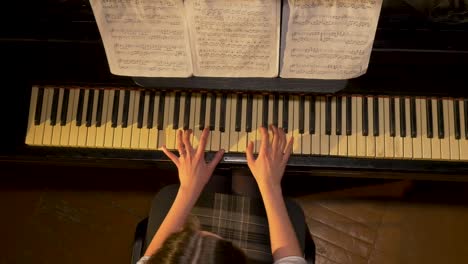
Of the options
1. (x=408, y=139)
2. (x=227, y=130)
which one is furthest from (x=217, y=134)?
(x=408, y=139)

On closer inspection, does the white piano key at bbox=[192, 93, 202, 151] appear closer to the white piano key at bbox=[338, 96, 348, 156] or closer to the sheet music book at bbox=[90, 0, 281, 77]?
the sheet music book at bbox=[90, 0, 281, 77]

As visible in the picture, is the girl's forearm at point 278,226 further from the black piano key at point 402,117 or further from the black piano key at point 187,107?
the black piano key at point 402,117

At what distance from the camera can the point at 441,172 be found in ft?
5.34

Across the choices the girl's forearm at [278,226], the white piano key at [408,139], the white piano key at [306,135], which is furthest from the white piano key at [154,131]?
the white piano key at [408,139]

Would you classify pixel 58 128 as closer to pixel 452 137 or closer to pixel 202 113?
pixel 202 113

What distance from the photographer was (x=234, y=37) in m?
1.40

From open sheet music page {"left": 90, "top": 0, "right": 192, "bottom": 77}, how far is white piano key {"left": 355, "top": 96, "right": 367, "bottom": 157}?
62cm

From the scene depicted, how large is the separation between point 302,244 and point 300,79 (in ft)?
2.00

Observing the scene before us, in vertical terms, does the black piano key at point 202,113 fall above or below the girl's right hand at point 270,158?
above

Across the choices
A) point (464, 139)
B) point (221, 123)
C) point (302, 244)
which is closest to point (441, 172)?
point (464, 139)

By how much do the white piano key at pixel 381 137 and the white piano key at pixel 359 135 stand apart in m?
0.05

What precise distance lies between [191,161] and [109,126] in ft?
1.09

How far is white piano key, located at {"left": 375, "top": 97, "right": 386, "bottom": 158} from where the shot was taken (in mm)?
1629

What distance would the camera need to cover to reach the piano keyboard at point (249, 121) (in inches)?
64.1
